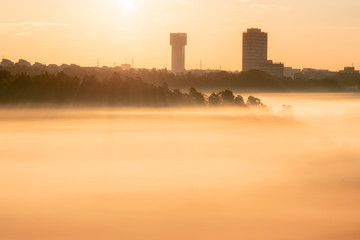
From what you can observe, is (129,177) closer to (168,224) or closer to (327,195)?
(327,195)

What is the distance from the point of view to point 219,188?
119375 millimetres

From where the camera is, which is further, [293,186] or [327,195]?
[293,186]

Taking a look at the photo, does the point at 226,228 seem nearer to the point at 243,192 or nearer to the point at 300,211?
the point at 300,211

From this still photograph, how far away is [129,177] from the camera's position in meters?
161

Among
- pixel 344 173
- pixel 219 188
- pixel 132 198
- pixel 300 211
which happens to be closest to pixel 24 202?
pixel 132 198

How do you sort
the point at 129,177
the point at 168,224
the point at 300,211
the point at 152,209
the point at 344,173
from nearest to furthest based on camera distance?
the point at 168,224 < the point at 300,211 < the point at 152,209 < the point at 344,173 < the point at 129,177

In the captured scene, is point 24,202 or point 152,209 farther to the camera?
point 24,202

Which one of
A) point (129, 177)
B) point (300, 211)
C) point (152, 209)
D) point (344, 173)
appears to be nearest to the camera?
point (300, 211)

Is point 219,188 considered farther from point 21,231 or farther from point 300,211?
point 21,231

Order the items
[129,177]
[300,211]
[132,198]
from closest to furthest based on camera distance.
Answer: [300,211]
[132,198]
[129,177]

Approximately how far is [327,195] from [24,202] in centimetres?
3910

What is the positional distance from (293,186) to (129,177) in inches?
1832

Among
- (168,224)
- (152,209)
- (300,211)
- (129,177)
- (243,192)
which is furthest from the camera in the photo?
(129,177)

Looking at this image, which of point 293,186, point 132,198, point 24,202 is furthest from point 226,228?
point 293,186
